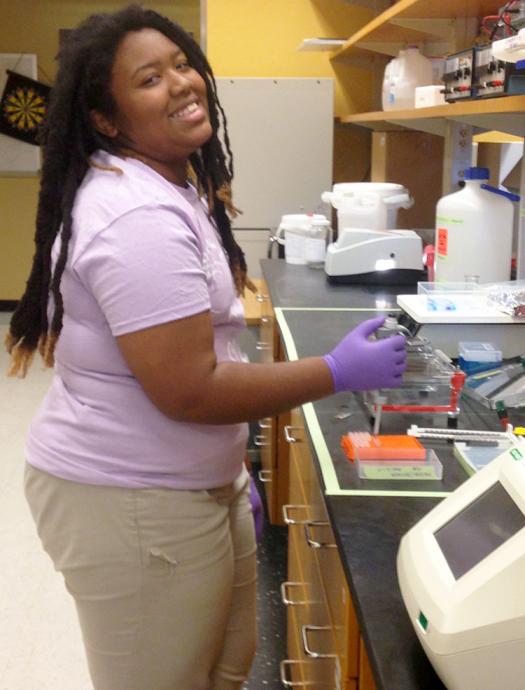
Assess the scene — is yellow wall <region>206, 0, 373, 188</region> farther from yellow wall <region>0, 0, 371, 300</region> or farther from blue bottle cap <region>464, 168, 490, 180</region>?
blue bottle cap <region>464, 168, 490, 180</region>

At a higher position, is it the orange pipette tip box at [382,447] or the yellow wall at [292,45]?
the yellow wall at [292,45]

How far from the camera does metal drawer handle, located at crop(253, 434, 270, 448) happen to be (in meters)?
3.16

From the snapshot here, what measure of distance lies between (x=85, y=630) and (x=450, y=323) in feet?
3.11

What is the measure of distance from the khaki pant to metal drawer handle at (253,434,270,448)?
1.72 meters

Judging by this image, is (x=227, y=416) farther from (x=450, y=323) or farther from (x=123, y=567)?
(x=450, y=323)

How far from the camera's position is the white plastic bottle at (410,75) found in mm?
3342

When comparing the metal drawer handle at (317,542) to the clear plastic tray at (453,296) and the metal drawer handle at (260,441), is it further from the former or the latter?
the metal drawer handle at (260,441)

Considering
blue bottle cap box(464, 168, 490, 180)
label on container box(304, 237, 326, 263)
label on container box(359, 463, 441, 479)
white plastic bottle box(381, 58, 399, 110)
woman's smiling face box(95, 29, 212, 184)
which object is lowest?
label on container box(359, 463, 441, 479)

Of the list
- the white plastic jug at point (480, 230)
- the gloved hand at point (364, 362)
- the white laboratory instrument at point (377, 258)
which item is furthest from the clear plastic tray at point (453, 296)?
the white laboratory instrument at point (377, 258)

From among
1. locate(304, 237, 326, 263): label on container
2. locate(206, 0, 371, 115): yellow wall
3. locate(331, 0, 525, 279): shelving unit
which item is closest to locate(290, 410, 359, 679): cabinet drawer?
locate(331, 0, 525, 279): shelving unit

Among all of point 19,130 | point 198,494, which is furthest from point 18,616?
point 19,130

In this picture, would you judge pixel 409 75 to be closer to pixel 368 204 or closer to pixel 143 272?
pixel 368 204

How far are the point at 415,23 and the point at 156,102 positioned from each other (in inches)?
83.2

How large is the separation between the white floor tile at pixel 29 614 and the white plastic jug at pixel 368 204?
5.14 ft
